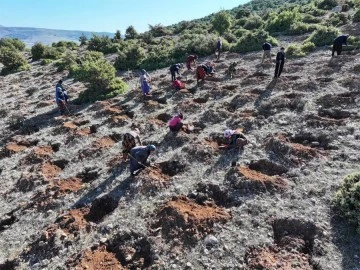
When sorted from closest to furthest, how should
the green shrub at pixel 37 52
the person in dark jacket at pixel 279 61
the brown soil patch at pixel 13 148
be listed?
1. the brown soil patch at pixel 13 148
2. the person in dark jacket at pixel 279 61
3. the green shrub at pixel 37 52

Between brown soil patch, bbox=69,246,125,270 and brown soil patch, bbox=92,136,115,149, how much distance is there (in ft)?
28.3

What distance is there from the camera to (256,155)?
16734 millimetres

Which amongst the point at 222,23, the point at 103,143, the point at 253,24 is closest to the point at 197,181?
the point at 103,143

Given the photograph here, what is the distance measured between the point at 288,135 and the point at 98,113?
1357cm

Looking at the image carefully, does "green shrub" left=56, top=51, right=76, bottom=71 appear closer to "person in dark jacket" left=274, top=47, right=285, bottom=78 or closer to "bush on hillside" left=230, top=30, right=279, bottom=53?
"bush on hillside" left=230, top=30, right=279, bottom=53

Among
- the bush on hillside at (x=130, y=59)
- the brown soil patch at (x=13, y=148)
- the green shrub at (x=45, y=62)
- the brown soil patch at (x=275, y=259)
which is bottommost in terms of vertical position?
the brown soil patch at (x=275, y=259)

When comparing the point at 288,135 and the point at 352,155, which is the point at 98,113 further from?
the point at 352,155

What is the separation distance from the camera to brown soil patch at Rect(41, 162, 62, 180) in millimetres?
18344

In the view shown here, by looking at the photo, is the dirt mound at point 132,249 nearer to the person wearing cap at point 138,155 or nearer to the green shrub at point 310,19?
the person wearing cap at point 138,155

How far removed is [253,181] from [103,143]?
9.82 meters

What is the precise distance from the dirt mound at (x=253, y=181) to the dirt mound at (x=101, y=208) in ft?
16.6

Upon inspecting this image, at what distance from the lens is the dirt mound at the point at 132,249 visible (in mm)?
11891

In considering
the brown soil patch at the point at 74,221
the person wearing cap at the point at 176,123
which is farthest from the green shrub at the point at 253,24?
the brown soil patch at the point at 74,221

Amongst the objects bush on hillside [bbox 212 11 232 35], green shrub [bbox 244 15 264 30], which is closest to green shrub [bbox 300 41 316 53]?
green shrub [bbox 244 15 264 30]
